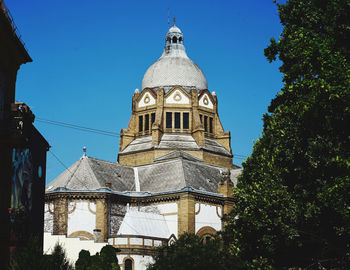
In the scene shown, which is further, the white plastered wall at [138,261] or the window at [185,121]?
the window at [185,121]

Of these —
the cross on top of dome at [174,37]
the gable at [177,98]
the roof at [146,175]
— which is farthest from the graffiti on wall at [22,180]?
the cross on top of dome at [174,37]

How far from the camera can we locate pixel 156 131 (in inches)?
2864

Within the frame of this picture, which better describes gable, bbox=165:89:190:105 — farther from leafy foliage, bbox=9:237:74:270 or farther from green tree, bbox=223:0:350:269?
leafy foliage, bbox=9:237:74:270

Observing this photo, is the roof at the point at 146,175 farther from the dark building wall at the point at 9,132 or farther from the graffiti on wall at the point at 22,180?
the dark building wall at the point at 9,132

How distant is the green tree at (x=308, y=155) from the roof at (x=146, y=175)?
3541cm

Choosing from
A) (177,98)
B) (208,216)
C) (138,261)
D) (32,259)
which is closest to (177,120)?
(177,98)

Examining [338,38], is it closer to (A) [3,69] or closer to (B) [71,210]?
(A) [3,69]

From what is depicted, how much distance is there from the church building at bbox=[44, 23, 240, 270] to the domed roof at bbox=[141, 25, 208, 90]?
0.15m

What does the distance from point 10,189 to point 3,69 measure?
559cm

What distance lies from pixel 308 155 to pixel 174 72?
55.7 metres

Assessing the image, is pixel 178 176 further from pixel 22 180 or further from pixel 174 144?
pixel 22 180

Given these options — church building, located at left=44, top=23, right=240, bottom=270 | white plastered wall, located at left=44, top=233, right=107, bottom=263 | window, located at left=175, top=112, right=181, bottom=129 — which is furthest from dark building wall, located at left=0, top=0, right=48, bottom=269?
window, located at left=175, top=112, right=181, bottom=129

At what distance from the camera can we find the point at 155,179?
6706cm

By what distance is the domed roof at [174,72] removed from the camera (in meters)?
78.4
